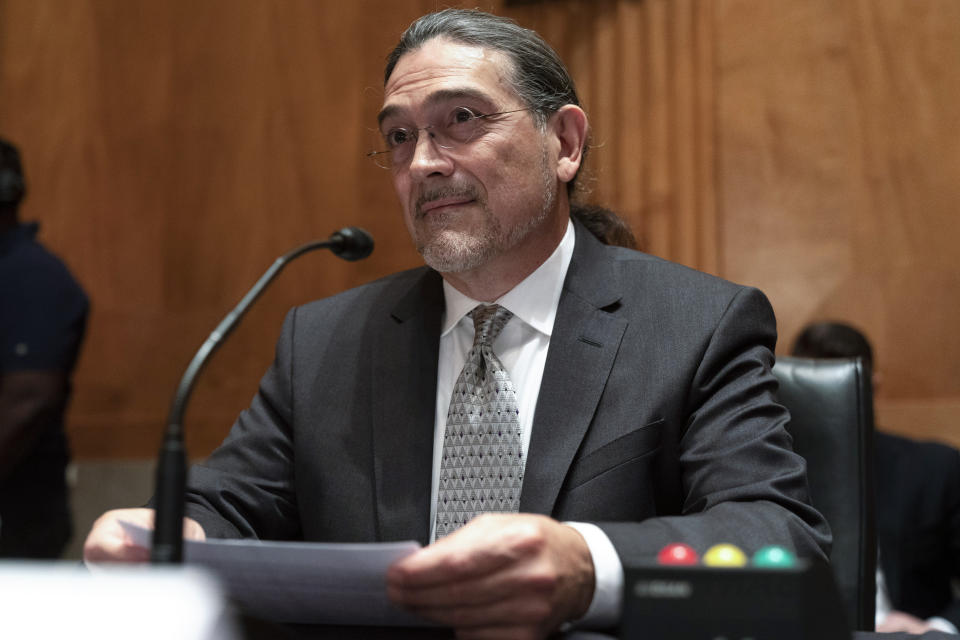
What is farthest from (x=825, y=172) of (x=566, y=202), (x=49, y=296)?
(x=49, y=296)

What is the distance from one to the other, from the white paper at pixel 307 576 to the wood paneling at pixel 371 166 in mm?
1718

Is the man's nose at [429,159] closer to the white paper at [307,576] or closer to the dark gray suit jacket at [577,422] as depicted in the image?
the dark gray suit jacket at [577,422]

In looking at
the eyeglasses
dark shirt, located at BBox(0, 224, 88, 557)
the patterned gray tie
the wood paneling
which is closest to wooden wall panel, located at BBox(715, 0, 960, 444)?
the wood paneling

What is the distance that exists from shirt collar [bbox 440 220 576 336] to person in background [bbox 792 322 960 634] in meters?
1.23

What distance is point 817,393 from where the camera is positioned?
5.93ft

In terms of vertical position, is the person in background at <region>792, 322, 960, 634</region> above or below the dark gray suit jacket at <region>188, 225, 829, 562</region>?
below

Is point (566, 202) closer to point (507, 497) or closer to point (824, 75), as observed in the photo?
point (507, 497)

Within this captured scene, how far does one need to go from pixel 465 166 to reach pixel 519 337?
29 centimetres

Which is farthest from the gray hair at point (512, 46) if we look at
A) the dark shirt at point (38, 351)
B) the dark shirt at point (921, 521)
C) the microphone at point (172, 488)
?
the dark shirt at point (38, 351)

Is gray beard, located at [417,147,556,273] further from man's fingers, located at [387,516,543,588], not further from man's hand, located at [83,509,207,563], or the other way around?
man's fingers, located at [387,516,543,588]

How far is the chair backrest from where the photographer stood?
174 cm

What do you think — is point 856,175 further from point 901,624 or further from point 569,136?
point 569,136

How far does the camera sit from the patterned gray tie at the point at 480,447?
61.4 inches

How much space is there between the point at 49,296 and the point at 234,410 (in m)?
0.85
